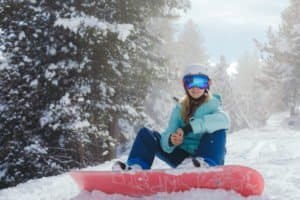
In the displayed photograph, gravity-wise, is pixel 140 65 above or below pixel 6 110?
above

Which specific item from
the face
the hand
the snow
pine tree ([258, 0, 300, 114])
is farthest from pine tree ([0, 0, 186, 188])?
pine tree ([258, 0, 300, 114])

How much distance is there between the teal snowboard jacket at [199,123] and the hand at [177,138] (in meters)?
0.08

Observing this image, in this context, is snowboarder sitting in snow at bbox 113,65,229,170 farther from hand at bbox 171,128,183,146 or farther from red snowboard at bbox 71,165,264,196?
red snowboard at bbox 71,165,264,196

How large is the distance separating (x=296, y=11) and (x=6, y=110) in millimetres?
37825

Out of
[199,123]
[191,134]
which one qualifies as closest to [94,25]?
[191,134]

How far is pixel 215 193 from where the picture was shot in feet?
13.0

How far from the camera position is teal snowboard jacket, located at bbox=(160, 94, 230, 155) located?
15.1ft

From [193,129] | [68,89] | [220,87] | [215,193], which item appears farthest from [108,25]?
[220,87]

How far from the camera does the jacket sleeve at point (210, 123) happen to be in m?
4.58

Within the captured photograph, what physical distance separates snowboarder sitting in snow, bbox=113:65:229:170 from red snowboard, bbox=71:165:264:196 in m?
0.20

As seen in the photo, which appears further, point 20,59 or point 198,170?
point 20,59

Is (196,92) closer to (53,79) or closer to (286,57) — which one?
(53,79)

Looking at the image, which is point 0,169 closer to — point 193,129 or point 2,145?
point 2,145

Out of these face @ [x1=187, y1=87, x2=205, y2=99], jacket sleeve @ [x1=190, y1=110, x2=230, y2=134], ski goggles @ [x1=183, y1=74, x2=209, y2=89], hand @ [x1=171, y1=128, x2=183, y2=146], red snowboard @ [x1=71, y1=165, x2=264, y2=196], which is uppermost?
ski goggles @ [x1=183, y1=74, x2=209, y2=89]
